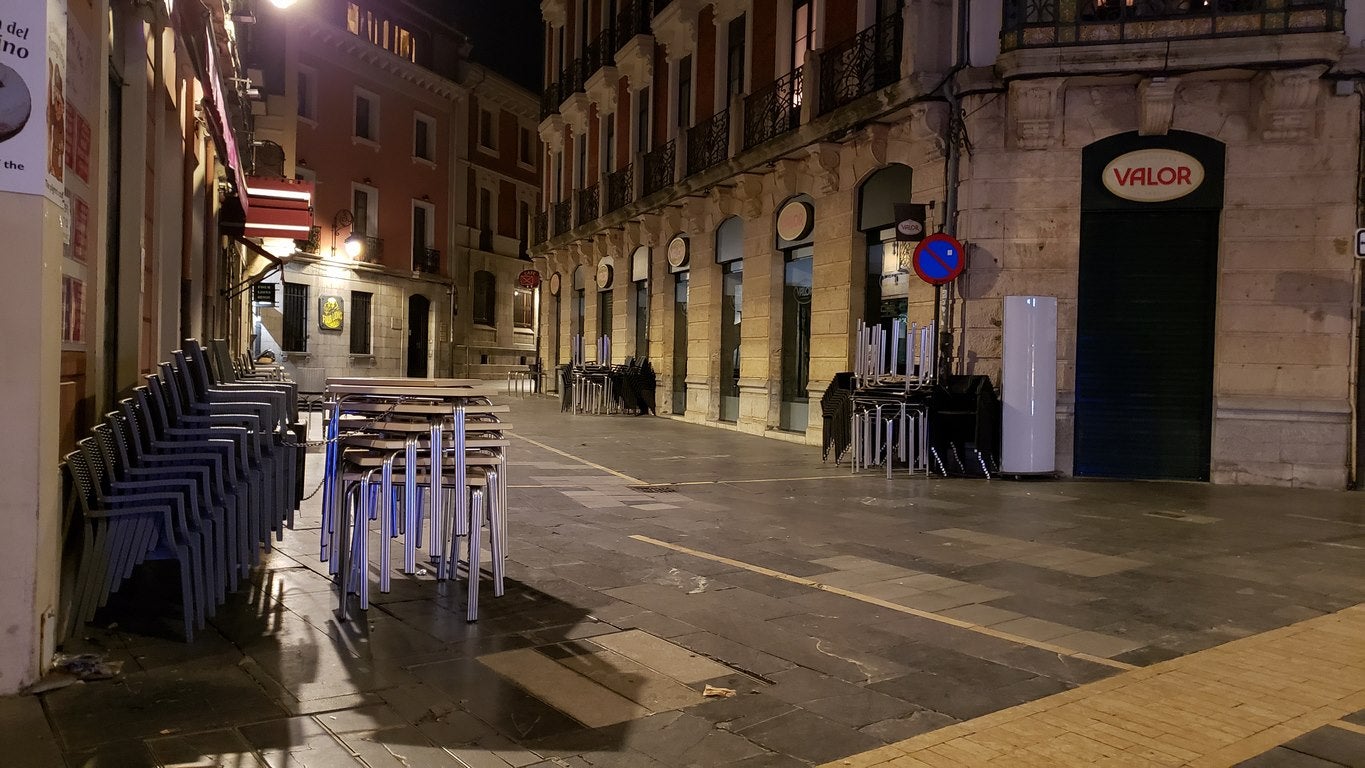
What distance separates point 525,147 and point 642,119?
19473 mm

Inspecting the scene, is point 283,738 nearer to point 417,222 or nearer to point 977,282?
point 977,282

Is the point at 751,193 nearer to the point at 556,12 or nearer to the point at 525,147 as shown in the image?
the point at 556,12

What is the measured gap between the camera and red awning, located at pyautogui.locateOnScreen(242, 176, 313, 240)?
47.2 feet

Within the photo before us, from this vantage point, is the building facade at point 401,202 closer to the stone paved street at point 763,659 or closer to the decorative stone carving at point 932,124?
the decorative stone carving at point 932,124

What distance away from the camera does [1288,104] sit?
1139 centimetres

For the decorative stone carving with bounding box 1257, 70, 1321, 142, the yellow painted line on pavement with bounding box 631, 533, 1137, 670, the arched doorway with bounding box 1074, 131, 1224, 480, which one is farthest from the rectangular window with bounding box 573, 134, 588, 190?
the yellow painted line on pavement with bounding box 631, 533, 1137, 670

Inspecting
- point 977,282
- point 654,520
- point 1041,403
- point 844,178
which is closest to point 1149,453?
point 1041,403

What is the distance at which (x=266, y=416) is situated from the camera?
5.75 meters

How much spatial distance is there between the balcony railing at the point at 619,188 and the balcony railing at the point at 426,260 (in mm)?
12862

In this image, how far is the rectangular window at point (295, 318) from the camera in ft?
102

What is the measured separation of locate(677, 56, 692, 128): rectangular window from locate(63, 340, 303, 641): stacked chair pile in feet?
56.8

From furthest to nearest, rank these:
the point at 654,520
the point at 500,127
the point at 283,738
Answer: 1. the point at 500,127
2. the point at 654,520
3. the point at 283,738

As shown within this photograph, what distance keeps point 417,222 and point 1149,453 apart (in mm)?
29715

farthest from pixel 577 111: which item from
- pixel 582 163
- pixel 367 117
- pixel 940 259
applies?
pixel 940 259
